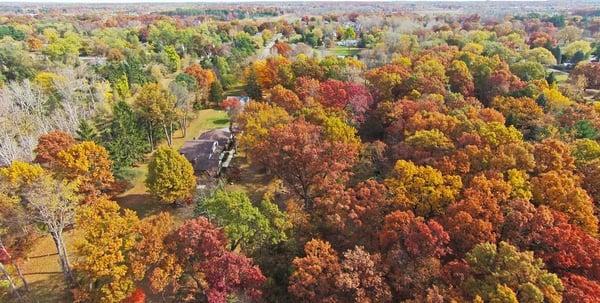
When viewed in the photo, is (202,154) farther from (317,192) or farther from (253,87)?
(253,87)

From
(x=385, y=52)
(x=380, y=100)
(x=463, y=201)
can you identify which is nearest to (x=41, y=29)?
(x=385, y=52)

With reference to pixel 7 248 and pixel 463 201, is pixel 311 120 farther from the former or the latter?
pixel 7 248

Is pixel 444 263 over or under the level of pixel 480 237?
under

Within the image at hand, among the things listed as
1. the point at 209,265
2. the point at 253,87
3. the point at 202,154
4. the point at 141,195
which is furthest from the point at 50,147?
the point at 253,87

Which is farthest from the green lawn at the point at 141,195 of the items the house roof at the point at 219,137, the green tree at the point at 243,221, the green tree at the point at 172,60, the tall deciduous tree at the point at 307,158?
the green tree at the point at 172,60

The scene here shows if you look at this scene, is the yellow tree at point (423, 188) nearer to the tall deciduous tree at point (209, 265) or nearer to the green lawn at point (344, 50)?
the tall deciduous tree at point (209, 265)

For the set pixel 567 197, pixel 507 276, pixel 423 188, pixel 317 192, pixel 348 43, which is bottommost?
pixel 317 192
